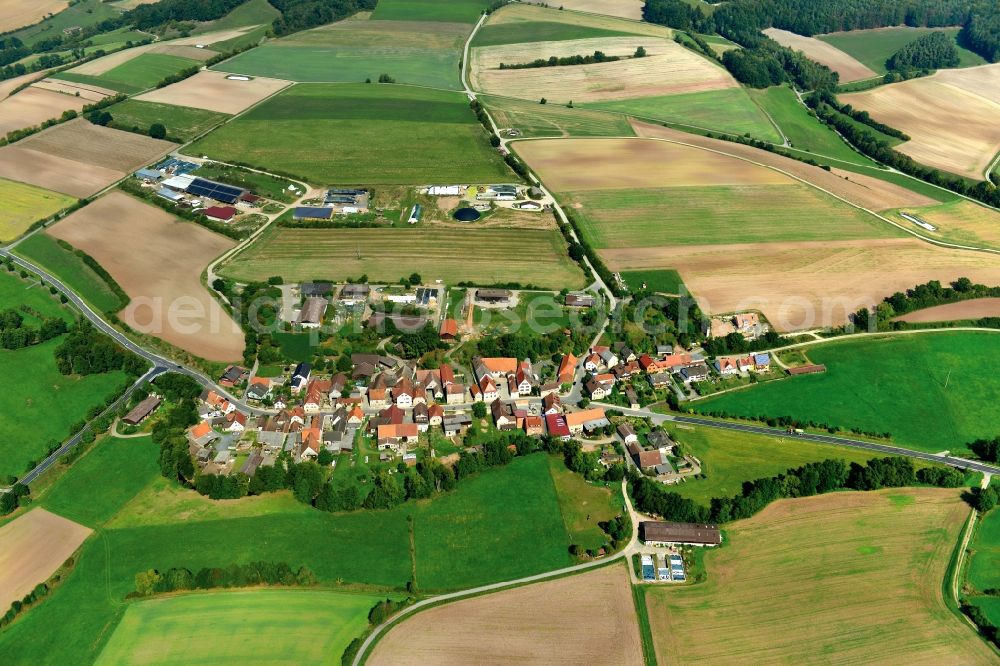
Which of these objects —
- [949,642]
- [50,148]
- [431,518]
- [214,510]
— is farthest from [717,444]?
[50,148]

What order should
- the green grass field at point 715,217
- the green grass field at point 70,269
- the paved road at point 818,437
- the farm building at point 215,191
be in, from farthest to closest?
1. the farm building at point 215,191
2. the green grass field at point 715,217
3. the green grass field at point 70,269
4. the paved road at point 818,437

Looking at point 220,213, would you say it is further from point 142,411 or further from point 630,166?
point 630,166

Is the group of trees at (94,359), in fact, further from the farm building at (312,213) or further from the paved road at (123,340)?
the farm building at (312,213)

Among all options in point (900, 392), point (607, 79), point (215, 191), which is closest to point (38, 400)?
point (215, 191)

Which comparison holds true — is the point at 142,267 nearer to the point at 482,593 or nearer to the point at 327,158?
the point at 327,158

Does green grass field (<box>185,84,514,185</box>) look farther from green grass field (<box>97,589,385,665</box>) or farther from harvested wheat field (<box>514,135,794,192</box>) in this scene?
green grass field (<box>97,589,385,665</box>)

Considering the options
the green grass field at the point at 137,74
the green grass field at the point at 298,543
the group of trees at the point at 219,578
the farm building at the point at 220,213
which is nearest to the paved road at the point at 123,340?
the green grass field at the point at 298,543
